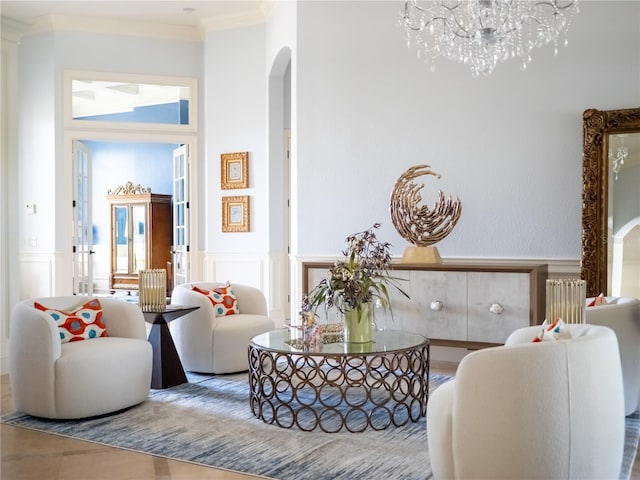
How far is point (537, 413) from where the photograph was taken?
2.31 metres

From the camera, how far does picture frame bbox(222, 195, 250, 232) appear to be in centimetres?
719

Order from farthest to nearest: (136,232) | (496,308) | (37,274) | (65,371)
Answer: (136,232)
(37,274)
(496,308)
(65,371)

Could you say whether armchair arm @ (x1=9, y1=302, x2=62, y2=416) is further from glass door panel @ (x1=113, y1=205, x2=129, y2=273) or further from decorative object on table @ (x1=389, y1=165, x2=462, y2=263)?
glass door panel @ (x1=113, y1=205, x2=129, y2=273)

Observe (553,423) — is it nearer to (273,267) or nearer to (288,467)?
(288,467)

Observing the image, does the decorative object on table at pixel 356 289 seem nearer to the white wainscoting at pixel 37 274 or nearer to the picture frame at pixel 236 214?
the picture frame at pixel 236 214

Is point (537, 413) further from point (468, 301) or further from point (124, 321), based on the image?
point (124, 321)

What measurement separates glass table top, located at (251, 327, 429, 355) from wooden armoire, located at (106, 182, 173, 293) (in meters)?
7.14

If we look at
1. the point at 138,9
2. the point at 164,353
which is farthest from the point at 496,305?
the point at 138,9

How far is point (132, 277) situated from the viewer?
36.1 ft

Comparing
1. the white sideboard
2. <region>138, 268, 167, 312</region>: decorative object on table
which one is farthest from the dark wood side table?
the white sideboard

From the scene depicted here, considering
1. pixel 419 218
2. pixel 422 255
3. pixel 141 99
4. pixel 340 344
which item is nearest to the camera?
pixel 340 344

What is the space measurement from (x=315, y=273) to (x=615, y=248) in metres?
2.27

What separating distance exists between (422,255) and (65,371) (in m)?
2.68

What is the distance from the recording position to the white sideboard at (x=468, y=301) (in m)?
4.67
